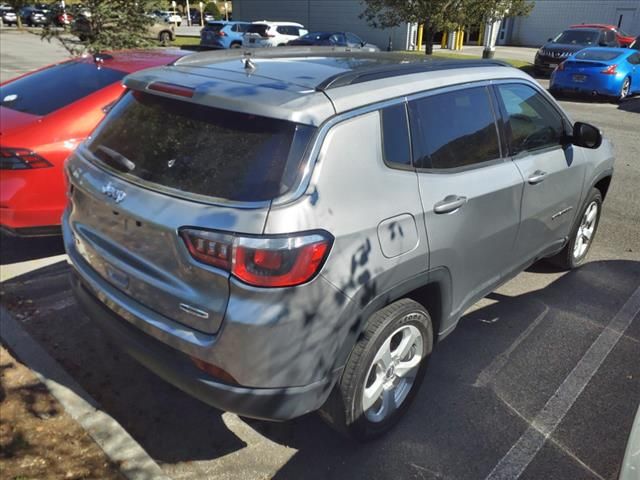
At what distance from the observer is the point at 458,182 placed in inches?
116

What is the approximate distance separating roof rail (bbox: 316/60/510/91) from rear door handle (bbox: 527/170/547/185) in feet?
2.46

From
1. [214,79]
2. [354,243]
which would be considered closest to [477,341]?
[354,243]

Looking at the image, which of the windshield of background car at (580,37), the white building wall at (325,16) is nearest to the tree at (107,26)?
the windshield of background car at (580,37)

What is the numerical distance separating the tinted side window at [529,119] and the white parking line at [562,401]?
4.68 feet

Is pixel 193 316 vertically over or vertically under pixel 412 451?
over

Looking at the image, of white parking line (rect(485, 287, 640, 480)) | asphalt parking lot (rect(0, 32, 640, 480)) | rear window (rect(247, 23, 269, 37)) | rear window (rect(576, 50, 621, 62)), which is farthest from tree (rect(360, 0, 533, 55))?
white parking line (rect(485, 287, 640, 480))

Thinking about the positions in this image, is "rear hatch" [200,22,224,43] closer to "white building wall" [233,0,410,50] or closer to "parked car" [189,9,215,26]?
"white building wall" [233,0,410,50]

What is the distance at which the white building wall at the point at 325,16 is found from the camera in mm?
30344

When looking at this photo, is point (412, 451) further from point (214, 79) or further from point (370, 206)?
point (214, 79)

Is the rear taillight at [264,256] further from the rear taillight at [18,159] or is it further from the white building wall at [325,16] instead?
the white building wall at [325,16]

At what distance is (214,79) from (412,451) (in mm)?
2139

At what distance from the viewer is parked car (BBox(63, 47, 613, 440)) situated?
2.25m

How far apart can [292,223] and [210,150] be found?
0.56 m

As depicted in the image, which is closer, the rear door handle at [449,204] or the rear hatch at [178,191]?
the rear hatch at [178,191]
